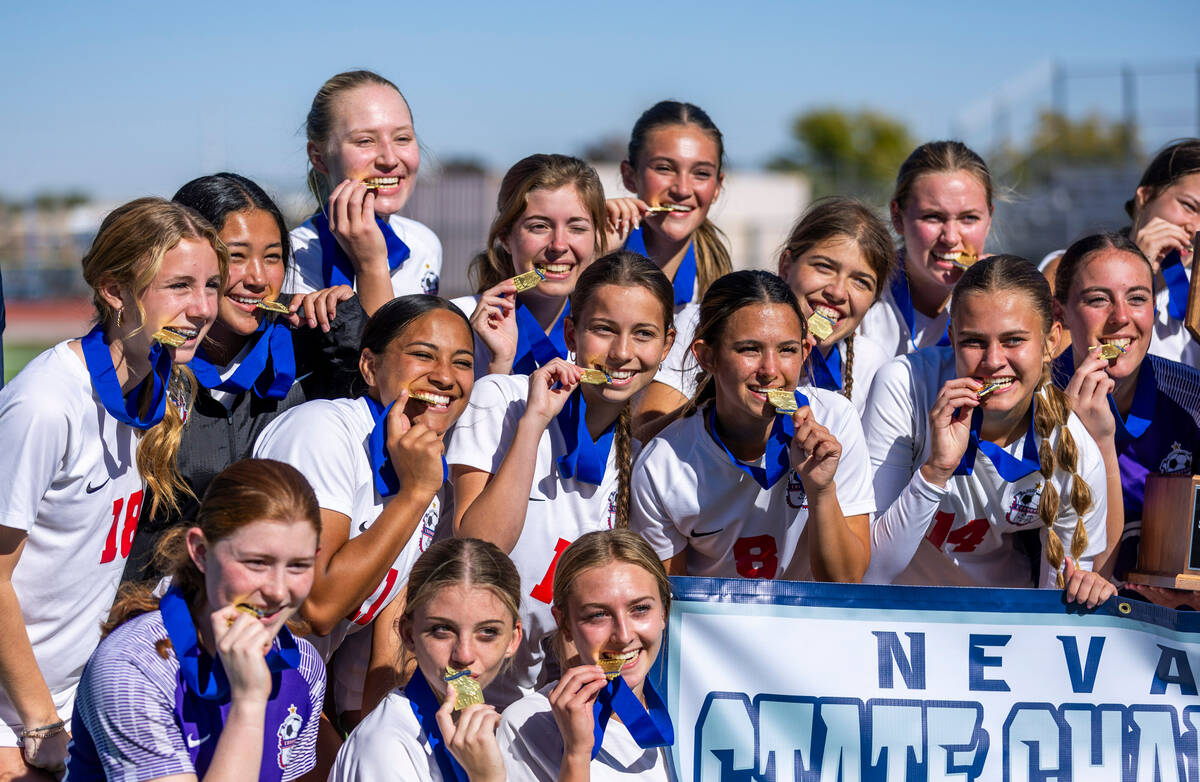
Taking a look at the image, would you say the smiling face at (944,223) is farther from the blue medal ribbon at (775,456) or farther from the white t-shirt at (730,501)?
the blue medal ribbon at (775,456)

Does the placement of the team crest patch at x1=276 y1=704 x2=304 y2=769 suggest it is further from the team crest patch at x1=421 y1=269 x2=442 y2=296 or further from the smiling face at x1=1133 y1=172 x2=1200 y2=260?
the smiling face at x1=1133 y1=172 x2=1200 y2=260

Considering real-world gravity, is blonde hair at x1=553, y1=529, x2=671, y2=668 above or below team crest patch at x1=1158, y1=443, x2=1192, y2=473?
below

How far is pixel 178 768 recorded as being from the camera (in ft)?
11.5

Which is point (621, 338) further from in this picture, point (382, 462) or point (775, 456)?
point (382, 462)

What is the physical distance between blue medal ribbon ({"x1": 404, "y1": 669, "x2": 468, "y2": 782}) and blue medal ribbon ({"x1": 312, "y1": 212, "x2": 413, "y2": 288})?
2.26m

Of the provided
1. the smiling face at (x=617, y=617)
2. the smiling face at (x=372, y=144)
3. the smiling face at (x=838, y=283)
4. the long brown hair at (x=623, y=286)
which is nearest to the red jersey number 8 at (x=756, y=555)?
the long brown hair at (x=623, y=286)

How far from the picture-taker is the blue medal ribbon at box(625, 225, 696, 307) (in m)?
6.19

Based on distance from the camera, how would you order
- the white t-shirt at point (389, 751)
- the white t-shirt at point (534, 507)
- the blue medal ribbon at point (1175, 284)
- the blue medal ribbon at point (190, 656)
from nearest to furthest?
the blue medal ribbon at point (190, 656) < the white t-shirt at point (389, 751) < the white t-shirt at point (534, 507) < the blue medal ribbon at point (1175, 284)

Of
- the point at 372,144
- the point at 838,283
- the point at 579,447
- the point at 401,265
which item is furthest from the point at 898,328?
the point at 372,144

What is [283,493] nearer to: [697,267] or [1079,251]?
[697,267]

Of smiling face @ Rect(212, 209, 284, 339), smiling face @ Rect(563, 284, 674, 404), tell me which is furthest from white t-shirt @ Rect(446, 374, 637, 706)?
smiling face @ Rect(212, 209, 284, 339)

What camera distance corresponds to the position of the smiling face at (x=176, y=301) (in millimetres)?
4160

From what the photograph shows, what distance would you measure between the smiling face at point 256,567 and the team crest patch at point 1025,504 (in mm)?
2889

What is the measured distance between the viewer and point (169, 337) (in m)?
4.17
